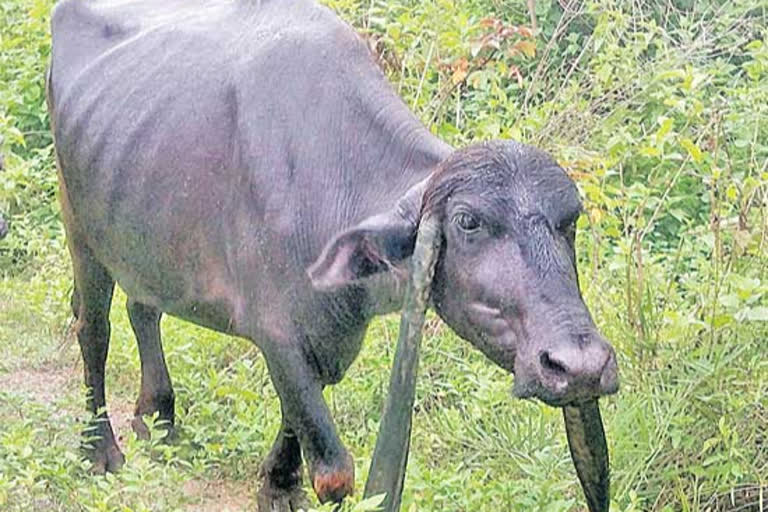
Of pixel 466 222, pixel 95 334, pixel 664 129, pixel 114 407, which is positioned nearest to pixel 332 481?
pixel 466 222

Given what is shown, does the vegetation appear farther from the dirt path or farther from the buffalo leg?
the buffalo leg

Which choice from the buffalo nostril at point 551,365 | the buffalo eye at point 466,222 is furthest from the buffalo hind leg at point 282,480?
the buffalo nostril at point 551,365

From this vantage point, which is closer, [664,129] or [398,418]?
[398,418]

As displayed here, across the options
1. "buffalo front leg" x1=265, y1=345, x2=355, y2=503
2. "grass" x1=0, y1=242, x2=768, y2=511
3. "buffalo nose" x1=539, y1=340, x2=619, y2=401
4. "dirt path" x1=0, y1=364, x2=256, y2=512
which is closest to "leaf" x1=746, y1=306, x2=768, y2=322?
"grass" x1=0, y1=242, x2=768, y2=511

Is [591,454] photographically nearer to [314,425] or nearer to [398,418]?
[398,418]

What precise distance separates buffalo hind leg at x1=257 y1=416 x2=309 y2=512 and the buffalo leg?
0.70 meters

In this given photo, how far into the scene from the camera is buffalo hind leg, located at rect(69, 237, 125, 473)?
505 cm

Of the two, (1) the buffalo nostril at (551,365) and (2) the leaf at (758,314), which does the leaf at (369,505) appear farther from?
(2) the leaf at (758,314)

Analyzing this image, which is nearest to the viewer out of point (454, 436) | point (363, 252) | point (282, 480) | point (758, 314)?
point (363, 252)

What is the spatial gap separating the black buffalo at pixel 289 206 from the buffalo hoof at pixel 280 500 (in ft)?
0.08

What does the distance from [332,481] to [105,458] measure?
1.27m

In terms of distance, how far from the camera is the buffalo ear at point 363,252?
3.66 meters

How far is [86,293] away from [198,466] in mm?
1017

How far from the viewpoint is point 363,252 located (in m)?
3.72
